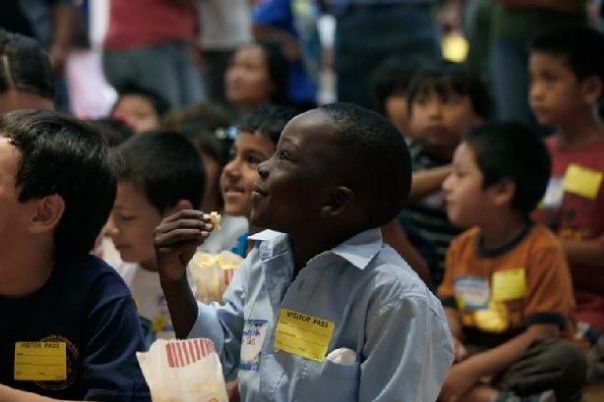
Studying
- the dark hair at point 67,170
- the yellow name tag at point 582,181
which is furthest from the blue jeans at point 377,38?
the dark hair at point 67,170

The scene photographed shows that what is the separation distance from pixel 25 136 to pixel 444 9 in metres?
5.70

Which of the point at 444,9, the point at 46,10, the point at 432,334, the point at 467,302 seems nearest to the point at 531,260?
the point at 467,302

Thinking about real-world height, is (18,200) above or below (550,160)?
above

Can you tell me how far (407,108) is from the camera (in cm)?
461

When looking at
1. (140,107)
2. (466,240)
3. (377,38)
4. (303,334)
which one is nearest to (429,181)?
Result: (466,240)

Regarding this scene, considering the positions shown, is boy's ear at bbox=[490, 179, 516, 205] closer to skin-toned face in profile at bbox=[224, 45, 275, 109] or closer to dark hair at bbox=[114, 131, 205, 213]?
dark hair at bbox=[114, 131, 205, 213]

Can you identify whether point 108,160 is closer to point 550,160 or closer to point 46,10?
point 550,160

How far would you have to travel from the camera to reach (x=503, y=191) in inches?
141

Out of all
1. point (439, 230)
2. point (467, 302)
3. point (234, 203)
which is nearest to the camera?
point (234, 203)

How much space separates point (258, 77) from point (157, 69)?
0.51m

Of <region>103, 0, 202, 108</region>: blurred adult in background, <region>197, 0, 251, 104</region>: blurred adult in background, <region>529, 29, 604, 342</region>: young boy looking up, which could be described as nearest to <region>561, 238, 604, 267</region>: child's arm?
<region>529, 29, 604, 342</region>: young boy looking up

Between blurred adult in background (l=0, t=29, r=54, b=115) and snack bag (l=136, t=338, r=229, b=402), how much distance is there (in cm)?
137

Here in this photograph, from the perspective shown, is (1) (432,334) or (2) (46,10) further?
(2) (46,10)

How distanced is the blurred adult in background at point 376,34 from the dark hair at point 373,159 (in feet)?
8.81
